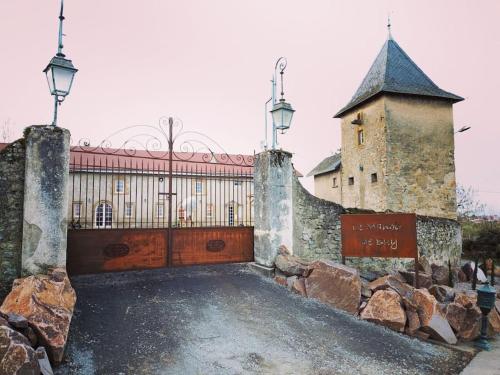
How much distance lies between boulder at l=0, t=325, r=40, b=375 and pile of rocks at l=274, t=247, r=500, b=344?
4.18 meters

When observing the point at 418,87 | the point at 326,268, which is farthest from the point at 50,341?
the point at 418,87

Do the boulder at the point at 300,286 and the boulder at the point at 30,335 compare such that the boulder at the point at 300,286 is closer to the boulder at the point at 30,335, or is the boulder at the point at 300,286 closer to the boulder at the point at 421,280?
the boulder at the point at 421,280

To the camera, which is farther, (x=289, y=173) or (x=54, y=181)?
(x=289, y=173)

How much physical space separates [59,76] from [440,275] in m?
13.2

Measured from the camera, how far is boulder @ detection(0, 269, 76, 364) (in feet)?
9.85

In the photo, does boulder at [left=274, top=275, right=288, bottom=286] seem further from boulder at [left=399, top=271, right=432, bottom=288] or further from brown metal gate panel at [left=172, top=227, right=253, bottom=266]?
boulder at [left=399, top=271, right=432, bottom=288]

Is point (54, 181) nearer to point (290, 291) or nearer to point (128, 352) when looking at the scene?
point (128, 352)

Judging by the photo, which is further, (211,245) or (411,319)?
(211,245)

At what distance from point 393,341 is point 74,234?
18.1ft

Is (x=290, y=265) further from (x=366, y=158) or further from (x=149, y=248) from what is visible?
(x=366, y=158)

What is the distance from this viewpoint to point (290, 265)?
609 centimetres

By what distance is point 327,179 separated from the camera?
24047 mm

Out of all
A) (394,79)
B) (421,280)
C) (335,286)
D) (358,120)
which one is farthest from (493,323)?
(394,79)

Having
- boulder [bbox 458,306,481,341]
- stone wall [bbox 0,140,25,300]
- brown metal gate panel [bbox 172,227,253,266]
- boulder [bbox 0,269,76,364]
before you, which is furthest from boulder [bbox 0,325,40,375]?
boulder [bbox 458,306,481,341]
